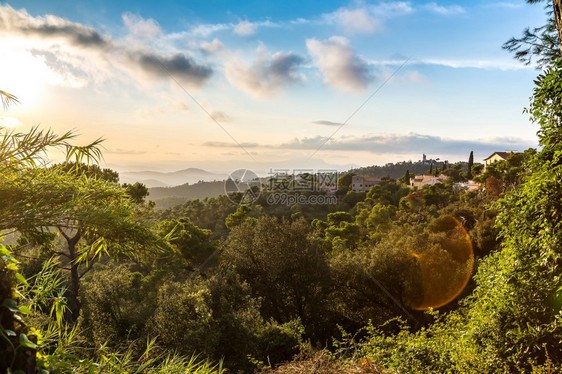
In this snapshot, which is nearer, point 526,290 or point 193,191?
point 526,290

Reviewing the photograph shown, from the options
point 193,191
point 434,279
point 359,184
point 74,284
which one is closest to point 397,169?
point 359,184

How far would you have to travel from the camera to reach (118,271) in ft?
47.3

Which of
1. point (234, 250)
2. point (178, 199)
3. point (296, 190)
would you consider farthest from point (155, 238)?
point (178, 199)

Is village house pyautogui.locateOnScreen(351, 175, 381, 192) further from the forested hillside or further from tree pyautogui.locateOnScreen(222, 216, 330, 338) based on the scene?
tree pyautogui.locateOnScreen(222, 216, 330, 338)

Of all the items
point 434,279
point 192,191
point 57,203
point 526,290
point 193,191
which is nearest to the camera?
point 57,203

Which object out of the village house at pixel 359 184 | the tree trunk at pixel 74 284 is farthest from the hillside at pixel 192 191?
the tree trunk at pixel 74 284

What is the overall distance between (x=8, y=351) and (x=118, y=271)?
13.9 metres

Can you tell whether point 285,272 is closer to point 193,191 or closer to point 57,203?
point 57,203

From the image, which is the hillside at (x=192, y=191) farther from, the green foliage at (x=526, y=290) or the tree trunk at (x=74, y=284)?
the green foliage at (x=526, y=290)

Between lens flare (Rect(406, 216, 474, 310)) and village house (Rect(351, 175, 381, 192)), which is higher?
village house (Rect(351, 175, 381, 192))

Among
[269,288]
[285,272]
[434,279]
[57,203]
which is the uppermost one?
[57,203]

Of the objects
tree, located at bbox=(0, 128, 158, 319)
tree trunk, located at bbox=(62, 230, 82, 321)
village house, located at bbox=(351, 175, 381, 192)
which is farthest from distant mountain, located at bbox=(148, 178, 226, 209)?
tree, located at bbox=(0, 128, 158, 319)

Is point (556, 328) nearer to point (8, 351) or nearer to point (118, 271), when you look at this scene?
point (8, 351)

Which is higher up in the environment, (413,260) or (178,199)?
(413,260)
